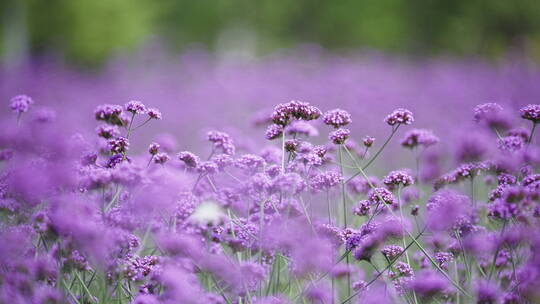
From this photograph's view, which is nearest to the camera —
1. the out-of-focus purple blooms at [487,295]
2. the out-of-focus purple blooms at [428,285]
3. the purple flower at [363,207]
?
the out-of-focus purple blooms at [487,295]

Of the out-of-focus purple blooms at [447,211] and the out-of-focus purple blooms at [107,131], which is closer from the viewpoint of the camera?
the out-of-focus purple blooms at [447,211]

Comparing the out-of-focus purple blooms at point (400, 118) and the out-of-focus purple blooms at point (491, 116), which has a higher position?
the out-of-focus purple blooms at point (491, 116)

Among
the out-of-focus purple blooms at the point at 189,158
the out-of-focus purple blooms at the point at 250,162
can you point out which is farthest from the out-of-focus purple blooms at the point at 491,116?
the out-of-focus purple blooms at the point at 189,158

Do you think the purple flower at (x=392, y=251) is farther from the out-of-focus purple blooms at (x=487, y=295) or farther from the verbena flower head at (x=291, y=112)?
the verbena flower head at (x=291, y=112)

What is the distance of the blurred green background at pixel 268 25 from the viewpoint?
18.3m

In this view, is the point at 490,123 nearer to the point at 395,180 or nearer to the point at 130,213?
the point at 395,180

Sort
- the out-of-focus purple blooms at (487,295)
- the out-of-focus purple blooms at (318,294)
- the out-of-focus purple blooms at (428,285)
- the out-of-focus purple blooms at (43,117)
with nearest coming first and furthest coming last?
the out-of-focus purple blooms at (487,295), the out-of-focus purple blooms at (428,285), the out-of-focus purple blooms at (318,294), the out-of-focus purple blooms at (43,117)

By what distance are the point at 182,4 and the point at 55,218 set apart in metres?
25.6

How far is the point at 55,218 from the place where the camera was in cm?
203

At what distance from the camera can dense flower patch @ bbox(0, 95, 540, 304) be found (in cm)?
213

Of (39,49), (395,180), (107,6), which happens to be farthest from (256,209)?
(39,49)

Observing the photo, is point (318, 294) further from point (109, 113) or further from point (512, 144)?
point (109, 113)

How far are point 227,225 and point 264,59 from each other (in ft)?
54.7

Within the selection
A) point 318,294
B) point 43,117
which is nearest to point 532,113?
point 318,294
